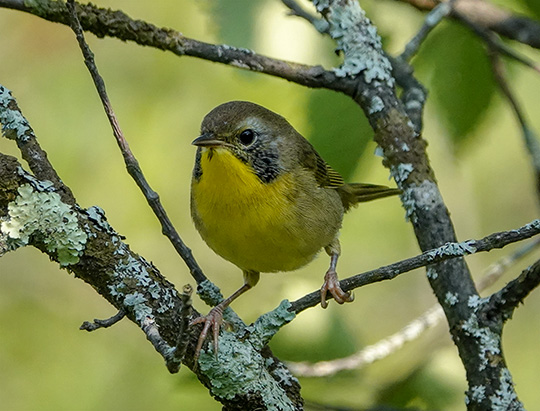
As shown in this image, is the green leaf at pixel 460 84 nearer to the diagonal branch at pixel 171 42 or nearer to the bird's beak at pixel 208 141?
the diagonal branch at pixel 171 42

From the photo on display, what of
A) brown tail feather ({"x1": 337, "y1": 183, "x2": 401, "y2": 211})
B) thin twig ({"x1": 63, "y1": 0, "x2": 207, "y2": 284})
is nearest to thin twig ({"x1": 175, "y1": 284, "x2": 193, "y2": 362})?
thin twig ({"x1": 63, "y1": 0, "x2": 207, "y2": 284})

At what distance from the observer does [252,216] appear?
3.65 m

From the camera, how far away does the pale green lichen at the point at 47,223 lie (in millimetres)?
2021

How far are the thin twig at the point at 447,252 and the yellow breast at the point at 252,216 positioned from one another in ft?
4.82

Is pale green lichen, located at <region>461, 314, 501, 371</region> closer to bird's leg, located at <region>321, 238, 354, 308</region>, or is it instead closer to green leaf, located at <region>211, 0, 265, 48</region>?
bird's leg, located at <region>321, 238, 354, 308</region>

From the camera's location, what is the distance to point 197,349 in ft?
7.23

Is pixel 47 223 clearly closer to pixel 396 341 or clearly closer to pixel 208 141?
pixel 208 141

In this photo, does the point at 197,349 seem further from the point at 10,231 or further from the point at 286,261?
the point at 286,261

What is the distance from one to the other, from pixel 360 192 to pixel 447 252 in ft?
8.89

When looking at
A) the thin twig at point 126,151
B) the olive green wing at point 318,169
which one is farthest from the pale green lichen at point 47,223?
the olive green wing at point 318,169

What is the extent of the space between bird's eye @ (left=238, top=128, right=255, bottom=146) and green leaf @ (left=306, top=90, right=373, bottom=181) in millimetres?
551

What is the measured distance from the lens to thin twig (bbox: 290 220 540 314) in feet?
6.54

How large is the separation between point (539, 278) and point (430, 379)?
A: 1.18 metres

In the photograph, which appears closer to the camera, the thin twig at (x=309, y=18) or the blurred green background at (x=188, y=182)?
the thin twig at (x=309, y=18)
